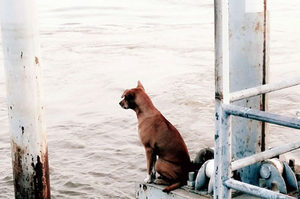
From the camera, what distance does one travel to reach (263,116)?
2592 millimetres

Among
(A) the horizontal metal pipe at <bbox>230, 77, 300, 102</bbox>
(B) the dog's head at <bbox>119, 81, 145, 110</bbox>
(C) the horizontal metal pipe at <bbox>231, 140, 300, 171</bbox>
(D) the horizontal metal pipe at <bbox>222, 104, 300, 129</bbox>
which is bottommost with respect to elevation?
(B) the dog's head at <bbox>119, 81, 145, 110</bbox>

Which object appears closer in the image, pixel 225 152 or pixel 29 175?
pixel 225 152

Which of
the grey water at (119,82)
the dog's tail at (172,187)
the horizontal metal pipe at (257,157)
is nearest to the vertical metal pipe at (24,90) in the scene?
the grey water at (119,82)

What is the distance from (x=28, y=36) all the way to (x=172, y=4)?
15877mm

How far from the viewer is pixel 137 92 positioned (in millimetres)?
5383

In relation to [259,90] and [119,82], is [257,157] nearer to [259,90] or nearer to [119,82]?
[259,90]

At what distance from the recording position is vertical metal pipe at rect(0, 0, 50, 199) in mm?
4824

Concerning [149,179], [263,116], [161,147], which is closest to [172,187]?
[149,179]

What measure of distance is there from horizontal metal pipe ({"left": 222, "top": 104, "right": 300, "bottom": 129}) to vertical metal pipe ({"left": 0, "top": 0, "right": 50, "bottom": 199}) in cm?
259

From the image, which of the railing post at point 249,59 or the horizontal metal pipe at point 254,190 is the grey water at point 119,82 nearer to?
the railing post at point 249,59

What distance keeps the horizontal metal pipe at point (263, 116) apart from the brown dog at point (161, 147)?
6.48 feet

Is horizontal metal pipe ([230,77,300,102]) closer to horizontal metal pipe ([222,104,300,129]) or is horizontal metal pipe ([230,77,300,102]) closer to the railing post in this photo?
horizontal metal pipe ([222,104,300,129])

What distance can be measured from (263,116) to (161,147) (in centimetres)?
243

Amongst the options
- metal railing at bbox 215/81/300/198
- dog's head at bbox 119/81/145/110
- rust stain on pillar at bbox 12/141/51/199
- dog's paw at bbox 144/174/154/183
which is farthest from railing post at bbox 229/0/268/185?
rust stain on pillar at bbox 12/141/51/199
